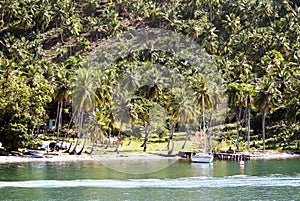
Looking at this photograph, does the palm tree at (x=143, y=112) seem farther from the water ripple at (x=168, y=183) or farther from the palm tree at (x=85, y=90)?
the water ripple at (x=168, y=183)

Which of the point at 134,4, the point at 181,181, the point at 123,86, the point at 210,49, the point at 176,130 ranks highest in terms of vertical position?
the point at 134,4

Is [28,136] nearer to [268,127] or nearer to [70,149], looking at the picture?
[70,149]

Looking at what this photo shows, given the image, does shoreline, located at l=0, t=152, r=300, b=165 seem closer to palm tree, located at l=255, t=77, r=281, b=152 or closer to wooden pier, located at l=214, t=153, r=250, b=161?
wooden pier, located at l=214, t=153, r=250, b=161

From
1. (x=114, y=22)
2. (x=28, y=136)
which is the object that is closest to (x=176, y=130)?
(x=28, y=136)

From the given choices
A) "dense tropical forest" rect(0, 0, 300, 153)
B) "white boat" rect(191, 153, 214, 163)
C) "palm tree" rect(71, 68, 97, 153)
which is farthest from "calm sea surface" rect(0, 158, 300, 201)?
"dense tropical forest" rect(0, 0, 300, 153)

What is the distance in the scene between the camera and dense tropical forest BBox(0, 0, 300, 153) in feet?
338

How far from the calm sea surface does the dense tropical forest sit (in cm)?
1570

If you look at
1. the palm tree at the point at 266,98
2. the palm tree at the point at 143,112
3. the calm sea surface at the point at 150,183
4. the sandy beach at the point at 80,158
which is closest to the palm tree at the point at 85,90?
the palm tree at the point at 143,112

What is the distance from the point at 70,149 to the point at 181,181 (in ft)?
146

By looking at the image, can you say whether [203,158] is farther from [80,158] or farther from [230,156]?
[80,158]

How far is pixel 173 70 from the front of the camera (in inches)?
5113

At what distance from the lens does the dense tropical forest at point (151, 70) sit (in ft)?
338

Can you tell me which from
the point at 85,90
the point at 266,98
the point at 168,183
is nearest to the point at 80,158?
the point at 85,90

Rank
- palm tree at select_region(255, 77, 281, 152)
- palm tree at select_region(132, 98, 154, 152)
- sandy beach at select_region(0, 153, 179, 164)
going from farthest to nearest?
palm tree at select_region(255, 77, 281, 152), palm tree at select_region(132, 98, 154, 152), sandy beach at select_region(0, 153, 179, 164)
